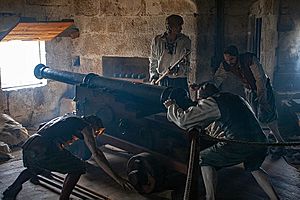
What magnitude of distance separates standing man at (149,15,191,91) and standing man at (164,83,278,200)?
1.38 meters

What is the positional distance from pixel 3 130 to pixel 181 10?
2.66m

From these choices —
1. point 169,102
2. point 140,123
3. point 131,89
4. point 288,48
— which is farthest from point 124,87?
point 288,48

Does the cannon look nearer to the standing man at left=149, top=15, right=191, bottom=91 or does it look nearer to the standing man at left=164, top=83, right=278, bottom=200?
the standing man at left=164, top=83, right=278, bottom=200

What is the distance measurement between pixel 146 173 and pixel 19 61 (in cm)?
343

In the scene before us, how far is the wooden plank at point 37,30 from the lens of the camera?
19.0 feet

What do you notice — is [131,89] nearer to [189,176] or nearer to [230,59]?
[230,59]

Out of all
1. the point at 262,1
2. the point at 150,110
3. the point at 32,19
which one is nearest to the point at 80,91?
the point at 150,110

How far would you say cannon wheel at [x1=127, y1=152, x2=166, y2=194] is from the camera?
361cm

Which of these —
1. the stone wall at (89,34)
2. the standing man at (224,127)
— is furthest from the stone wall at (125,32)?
the standing man at (224,127)

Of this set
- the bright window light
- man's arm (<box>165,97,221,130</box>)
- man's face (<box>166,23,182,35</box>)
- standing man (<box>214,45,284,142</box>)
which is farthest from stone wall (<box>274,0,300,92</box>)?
the bright window light

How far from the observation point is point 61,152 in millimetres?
3342

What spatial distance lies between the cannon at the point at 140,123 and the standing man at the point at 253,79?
3.05 feet

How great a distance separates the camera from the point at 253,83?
4.45 meters

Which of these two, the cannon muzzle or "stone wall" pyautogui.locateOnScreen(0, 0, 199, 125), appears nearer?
the cannon muzzle
